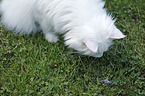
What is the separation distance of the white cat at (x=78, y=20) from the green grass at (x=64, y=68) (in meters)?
0.38

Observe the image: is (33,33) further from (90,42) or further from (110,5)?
(110,5)

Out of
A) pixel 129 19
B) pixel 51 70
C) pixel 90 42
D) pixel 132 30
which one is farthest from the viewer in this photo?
pixel 129 19

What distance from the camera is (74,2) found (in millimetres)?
2115

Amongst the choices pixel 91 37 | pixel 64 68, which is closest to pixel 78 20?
pixel 91 37

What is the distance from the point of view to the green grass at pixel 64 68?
7.34ft

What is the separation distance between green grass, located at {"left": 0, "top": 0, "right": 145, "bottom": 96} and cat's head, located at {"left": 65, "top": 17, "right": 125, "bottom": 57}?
44 cm

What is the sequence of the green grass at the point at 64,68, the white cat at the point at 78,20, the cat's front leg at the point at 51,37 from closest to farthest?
the white cat at the point at 78,20
the green grass at the point at 64,68
the cat's front leg at the point at 51,37

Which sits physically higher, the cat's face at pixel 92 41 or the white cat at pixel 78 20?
the white cat at pixel 78 20

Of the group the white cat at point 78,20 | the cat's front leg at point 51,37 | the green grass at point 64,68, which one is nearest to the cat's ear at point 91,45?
the white cat at point 78,20

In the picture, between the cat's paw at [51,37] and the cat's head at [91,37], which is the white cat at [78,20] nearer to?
the cat's head at [91,37]

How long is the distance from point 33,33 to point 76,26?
3.52 ft

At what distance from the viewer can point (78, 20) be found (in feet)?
6.78

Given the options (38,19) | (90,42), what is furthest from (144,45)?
(38,19)

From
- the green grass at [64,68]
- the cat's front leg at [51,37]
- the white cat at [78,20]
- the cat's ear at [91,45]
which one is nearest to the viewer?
the cat's ear at [91,45]
